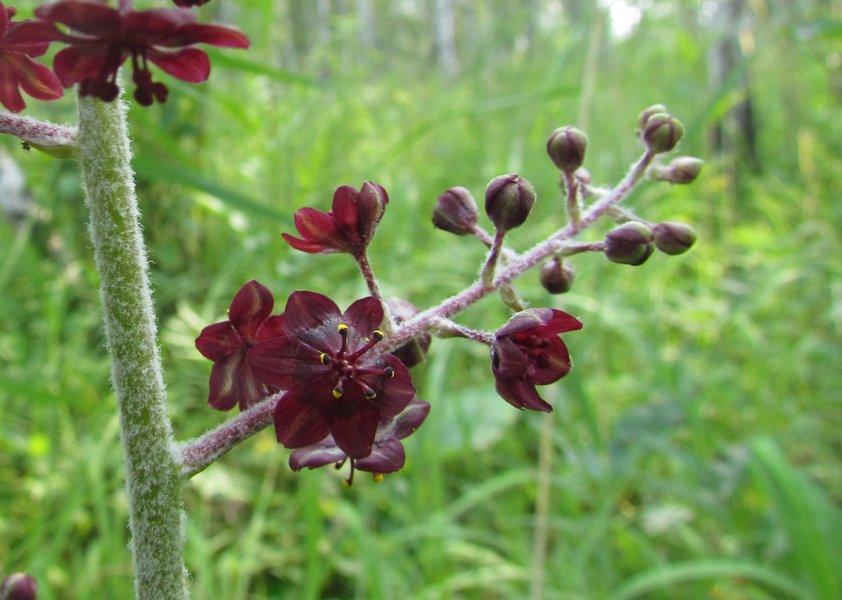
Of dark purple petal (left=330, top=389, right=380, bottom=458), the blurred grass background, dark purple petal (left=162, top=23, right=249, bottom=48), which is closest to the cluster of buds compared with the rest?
dark purple petal (left=330, top=389, right=380, bottom=458)

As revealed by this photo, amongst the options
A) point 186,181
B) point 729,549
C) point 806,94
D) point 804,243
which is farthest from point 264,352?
point 806,94

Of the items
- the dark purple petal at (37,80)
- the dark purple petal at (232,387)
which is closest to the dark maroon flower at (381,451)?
the dark purple petal at (232,387)

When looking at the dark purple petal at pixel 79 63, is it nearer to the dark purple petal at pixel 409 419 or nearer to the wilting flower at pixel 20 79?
the wilting flower at pixel 20 79

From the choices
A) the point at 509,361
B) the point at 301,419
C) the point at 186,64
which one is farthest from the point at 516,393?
the point at 186,64

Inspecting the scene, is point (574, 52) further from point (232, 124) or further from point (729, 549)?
point (232, 124)

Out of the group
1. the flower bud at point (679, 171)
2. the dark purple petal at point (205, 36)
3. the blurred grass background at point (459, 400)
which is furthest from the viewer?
the blurred grass background at point (459, 400)

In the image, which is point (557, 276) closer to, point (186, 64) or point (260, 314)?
point (260, 314)

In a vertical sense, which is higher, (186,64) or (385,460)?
(186,64)

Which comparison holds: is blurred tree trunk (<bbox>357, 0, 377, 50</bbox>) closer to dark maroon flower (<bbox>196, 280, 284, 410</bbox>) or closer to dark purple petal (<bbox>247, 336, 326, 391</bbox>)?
dark maroon flower (<bbox>196, 280, 284, 410</bbox>)
